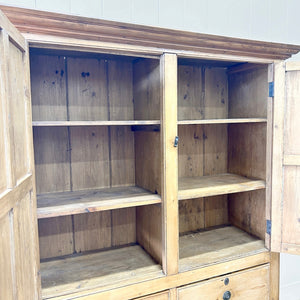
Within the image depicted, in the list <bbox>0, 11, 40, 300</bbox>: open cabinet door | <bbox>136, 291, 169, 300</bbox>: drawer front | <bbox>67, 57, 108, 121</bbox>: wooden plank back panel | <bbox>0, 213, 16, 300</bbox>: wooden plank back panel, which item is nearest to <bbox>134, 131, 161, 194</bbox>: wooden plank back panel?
<bbox>67, 57, 108, 121</bbox>: wooden plank back panel

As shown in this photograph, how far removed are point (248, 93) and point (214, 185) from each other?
24.0 inches

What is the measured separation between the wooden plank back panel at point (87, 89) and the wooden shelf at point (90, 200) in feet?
1.38

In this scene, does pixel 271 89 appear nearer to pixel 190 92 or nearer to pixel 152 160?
pixel 190 92

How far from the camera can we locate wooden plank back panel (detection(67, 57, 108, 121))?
60.9 inches

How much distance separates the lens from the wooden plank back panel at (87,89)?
5.08 feet

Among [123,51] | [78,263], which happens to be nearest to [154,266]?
[78,263]

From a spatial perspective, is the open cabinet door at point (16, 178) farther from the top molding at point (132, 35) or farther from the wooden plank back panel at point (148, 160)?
the wooden plank back panel at point (148, 160)

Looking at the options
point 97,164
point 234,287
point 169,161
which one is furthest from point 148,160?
point 234,287

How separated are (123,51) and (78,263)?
1.11 metres

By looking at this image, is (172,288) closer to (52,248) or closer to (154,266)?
(154,266)

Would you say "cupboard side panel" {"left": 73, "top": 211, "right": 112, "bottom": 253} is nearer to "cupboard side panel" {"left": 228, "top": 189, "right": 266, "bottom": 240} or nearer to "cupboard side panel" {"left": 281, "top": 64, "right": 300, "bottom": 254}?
"cupboard side panel" {"left": 228, "top": 189, "right": 266, "bottom": 240}

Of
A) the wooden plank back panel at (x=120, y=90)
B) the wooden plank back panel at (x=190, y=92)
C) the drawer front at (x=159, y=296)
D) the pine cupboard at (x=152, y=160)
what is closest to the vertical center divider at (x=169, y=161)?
the pine cupboard at (x=152, y=160)

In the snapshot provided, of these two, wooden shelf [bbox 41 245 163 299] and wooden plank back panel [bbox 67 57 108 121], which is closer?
wooden shelf [bbox 41 245 163 299]

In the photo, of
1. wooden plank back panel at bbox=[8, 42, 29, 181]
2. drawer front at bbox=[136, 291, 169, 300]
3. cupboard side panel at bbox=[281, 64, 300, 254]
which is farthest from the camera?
cupboard side panel at bbox=[281, 64, 300, 254]
